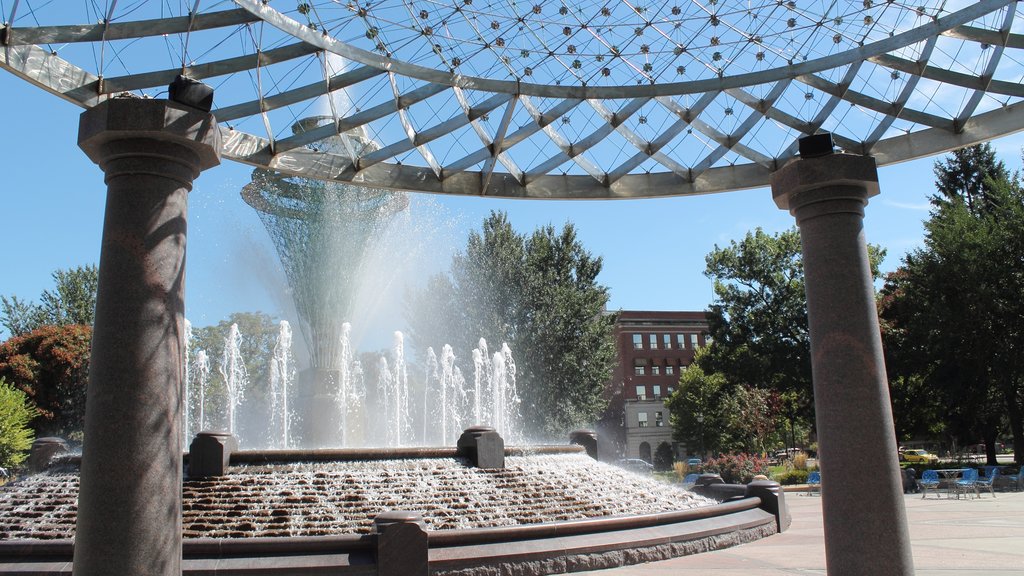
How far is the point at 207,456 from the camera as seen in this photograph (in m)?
14.6

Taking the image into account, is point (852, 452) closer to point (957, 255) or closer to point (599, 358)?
point (957, 255)

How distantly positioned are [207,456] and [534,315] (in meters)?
30.4

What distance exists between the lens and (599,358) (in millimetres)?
44969

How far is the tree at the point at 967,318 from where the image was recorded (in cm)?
3584

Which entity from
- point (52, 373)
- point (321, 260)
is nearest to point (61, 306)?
point (52, 373)

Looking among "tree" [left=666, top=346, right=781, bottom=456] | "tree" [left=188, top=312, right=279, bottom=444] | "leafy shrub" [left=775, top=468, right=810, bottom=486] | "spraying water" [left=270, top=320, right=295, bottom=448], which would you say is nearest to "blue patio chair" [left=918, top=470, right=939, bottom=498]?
"leafy shrub" [left=775, top=468, right=810, bottom=486]

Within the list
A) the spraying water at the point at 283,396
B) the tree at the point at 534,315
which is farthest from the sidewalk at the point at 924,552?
the tree at the point at 534,315

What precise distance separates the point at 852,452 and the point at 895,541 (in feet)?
3.08

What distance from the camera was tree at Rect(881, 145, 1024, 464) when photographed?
35844mm

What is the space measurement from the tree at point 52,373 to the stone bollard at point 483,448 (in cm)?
3880

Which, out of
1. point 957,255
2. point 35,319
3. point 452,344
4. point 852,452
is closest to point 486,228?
point 452,344

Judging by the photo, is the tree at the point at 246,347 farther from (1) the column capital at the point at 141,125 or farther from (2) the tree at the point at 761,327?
(1) the column capital at the point at 141,125

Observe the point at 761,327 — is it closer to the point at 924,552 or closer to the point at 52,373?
the point at 924,552

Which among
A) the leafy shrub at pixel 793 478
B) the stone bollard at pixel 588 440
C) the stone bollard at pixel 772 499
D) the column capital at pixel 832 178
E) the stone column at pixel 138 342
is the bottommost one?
the leafy shrub at pixel 793 478
